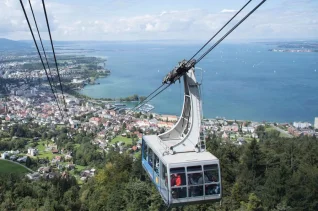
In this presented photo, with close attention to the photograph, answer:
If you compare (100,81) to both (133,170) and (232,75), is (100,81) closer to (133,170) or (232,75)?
(232,75)

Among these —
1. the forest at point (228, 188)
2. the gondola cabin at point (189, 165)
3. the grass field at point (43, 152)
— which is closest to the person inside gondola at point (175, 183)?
the gondola cabin at point (189, 165)

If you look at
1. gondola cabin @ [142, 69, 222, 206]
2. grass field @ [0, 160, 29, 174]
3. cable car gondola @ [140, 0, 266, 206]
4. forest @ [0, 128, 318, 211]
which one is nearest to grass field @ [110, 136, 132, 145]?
grass field @ [0, 160, 29, 174]

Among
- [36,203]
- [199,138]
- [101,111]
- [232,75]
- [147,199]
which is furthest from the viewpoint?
[232,75]

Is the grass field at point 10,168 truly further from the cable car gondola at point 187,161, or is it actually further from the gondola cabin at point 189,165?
the gondola cabin at point 189,165

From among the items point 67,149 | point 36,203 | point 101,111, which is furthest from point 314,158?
point 101,111

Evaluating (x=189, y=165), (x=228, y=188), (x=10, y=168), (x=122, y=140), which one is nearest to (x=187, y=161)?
(x=189, y=165)

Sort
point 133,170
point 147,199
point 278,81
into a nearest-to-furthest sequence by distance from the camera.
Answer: point 147,199 → point 133,170 → point 278,81

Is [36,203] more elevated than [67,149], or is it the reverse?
[36,203]
